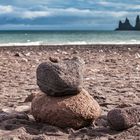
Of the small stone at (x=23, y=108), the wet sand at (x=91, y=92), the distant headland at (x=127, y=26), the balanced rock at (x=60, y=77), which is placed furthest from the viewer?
the distant headland at (x=127, y=26)

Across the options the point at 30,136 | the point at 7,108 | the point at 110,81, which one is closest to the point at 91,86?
the point at 110,81

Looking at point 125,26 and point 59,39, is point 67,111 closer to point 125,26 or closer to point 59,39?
point 59,39

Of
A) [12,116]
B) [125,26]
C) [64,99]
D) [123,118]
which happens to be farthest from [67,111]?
[125,26]

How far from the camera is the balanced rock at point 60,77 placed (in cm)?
509

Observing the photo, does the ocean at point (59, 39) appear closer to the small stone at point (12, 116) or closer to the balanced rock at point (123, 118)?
the small stone at point (12, 116)

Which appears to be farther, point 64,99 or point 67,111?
point 64,99

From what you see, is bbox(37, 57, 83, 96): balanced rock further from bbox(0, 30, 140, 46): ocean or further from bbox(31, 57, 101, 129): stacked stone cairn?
bbox(0, 30, 140, 46): ocean

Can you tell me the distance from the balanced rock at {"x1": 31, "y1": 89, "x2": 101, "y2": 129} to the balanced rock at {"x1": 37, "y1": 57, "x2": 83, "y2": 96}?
103 mm

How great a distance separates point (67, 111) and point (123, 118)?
0.64 metres

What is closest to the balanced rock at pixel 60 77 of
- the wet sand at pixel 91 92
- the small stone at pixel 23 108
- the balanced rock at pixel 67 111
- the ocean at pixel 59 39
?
the balanced rock at pixel 67 111

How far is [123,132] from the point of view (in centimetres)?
495

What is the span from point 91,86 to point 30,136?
3.86 meters

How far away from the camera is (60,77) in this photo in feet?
16.7

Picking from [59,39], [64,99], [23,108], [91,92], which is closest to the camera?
[64,99]
